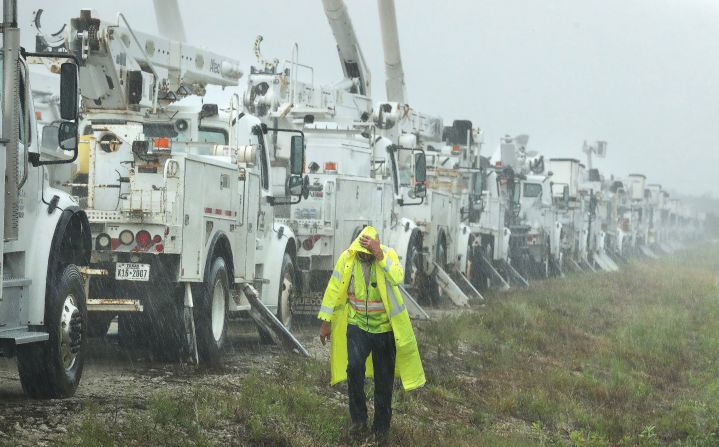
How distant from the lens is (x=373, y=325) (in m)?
9.30

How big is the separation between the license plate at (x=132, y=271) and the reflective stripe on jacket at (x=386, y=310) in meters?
2.53

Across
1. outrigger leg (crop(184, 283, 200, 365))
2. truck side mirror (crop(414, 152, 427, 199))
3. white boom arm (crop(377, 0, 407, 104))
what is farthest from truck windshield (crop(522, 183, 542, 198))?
outrigger leg (crop(184, 283, 200, 365))

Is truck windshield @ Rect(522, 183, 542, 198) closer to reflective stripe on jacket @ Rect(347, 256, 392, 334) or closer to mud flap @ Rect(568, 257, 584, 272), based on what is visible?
mud flap @ Rect(568, 257, 584, 272)

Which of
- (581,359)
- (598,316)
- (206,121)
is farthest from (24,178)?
(598,316)

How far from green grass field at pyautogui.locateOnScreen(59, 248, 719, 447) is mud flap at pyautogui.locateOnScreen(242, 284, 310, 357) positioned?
818 mm

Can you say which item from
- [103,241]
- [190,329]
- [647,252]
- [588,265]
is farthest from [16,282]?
[647,252]

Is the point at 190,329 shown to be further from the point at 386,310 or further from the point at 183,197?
the point at 386,310

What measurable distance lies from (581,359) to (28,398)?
8673 mm

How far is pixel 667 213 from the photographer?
84.8 m

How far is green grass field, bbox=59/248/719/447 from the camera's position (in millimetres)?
9117

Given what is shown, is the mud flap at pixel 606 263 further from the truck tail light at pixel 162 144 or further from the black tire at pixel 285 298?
the truck tail light at pixel 162 144

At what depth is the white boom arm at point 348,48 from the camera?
86.0 feet

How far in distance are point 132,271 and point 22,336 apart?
2.99m

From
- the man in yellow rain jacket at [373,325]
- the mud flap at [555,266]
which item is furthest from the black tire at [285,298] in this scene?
the mud flap at [555,266]
